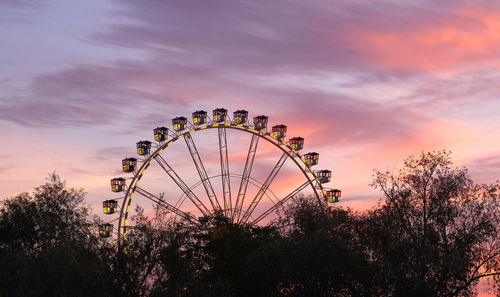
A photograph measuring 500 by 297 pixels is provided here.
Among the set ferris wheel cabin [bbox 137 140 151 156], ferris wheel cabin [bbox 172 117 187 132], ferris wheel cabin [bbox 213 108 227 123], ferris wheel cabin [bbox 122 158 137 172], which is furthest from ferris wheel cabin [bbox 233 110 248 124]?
ferris wheel cabin [bbox 122 158 137 172]

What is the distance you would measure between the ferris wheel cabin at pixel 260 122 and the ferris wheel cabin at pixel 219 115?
3222 millimetres

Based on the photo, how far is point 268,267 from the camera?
154 ft

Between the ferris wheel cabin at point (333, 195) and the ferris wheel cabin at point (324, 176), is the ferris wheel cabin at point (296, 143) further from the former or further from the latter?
the ferris wheel cabin at point (333, 195)

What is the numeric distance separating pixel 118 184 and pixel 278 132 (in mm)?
17589

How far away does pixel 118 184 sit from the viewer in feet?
217

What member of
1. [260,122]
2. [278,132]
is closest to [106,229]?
[260,122]

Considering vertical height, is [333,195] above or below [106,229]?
above

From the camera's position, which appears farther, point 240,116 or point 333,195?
point 240,116

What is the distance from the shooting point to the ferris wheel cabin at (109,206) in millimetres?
65250

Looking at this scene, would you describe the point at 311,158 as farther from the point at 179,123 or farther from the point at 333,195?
the point at 179,123

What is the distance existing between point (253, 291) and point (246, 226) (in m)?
11.1

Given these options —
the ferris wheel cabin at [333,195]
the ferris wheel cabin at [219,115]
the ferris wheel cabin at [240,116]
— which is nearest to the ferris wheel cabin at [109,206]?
the ferris wheel cabin at [219,115]

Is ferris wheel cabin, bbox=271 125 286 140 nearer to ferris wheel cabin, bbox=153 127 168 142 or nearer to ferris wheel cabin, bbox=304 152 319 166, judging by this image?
ferris wheel cabin, bbox=304 152 319 166

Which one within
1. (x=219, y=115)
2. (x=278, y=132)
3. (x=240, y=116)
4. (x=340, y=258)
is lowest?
(x=340, y=258)
